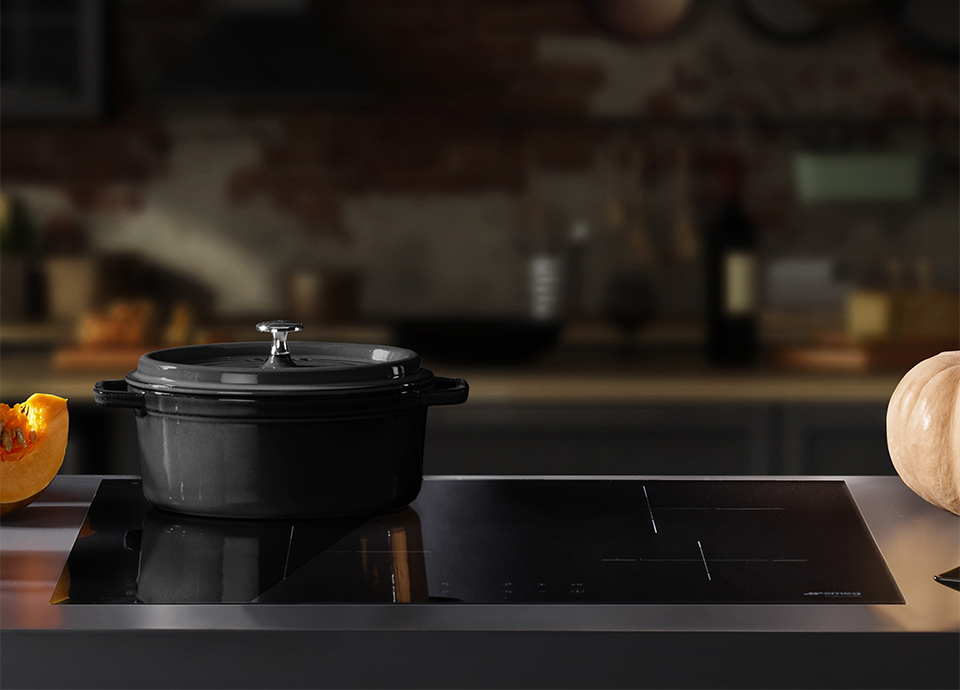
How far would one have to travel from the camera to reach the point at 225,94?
2701 mm

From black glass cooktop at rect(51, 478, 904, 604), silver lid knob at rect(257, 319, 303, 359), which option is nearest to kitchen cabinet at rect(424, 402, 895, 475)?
black glass cooktop at rect(51, 478, 904, 604)

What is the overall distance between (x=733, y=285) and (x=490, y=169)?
84 cm

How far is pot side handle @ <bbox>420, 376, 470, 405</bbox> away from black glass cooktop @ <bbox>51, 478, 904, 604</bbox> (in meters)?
0.10

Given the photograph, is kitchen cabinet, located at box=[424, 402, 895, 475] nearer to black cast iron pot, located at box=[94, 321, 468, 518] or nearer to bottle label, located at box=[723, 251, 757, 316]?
bottle label, located at box=[723, 251, 757, 316]

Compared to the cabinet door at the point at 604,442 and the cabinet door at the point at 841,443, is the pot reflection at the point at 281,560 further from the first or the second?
the cabinet door at the point at 841,443

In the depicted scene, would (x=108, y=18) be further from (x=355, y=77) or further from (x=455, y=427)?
(x=455, y=427)

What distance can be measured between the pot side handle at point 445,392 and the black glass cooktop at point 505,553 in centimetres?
10

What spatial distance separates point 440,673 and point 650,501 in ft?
1.30

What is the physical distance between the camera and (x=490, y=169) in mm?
3143

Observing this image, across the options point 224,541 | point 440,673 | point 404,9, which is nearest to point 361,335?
point 404,9

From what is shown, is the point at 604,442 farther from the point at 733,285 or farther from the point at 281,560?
the point at 281,560

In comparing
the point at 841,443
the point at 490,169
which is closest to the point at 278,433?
the point at 841,443

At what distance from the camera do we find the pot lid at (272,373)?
837 millimetres

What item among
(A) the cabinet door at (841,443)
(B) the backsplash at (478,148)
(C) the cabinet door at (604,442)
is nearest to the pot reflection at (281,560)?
(C) the cabinet door at (604,442)
